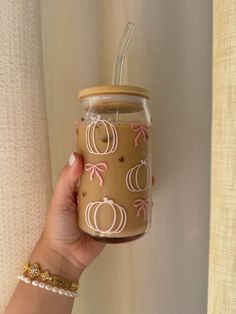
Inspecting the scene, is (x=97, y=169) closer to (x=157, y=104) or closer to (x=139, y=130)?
(x=139, y=130)

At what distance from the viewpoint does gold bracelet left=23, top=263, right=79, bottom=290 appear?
0.53 metres

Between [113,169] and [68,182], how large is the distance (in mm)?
89

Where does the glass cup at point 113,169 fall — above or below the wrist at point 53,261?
above

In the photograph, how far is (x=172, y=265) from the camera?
2.19 ft

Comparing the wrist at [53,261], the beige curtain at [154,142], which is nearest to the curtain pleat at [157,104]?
the beige curtain at [154,142]

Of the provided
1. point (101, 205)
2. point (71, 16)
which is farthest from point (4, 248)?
point (71, 16)

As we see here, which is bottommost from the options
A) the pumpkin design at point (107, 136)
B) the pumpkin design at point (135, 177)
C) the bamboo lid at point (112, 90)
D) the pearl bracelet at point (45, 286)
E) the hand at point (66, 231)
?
the pearl bracelet at point (45, 286)

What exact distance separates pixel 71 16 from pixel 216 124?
0.35m

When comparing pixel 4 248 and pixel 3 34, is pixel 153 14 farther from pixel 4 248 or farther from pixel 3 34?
pixel 4 248

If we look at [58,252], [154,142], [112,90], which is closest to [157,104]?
[154,142]

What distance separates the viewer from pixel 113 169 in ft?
1.52

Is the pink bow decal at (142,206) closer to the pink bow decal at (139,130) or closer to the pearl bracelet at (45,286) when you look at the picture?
the pink bow decal at (139,130)

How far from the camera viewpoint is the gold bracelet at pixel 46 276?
1.75 feet

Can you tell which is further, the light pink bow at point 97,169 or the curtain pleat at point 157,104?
the curtain pleat at point 157,104
